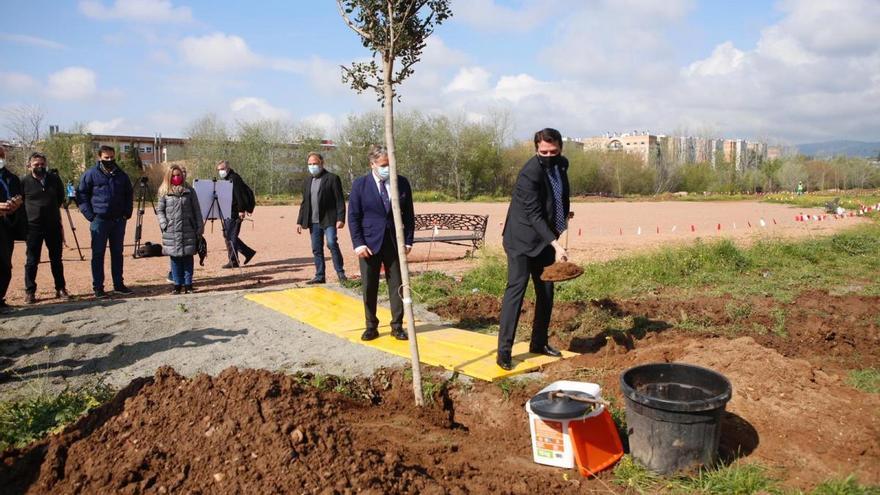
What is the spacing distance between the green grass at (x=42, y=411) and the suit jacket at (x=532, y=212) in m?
3.28

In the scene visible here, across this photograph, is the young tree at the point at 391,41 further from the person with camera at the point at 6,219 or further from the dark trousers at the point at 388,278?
the person with camera at the point at 6,219

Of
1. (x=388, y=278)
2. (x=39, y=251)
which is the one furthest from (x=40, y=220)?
(x=388, y=278)

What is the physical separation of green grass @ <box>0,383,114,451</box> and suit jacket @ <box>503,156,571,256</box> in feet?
10.7

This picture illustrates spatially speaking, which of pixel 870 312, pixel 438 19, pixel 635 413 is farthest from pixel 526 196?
pixel 870 312

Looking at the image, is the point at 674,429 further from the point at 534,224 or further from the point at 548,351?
the point at 548,351

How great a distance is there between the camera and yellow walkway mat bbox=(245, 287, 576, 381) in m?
5.30

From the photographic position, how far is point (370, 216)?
20.0ft

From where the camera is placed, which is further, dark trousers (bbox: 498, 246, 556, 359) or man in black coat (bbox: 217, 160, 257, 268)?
man in black coat (bbox: 217, 160, 257, 268)

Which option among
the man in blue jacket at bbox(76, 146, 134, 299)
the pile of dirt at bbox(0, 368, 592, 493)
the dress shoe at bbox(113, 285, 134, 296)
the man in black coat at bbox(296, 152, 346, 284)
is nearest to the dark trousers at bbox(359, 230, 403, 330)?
the pile of dirt at bbox(0, 368, 592, 493)

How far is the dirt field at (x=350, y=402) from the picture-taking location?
334 cm

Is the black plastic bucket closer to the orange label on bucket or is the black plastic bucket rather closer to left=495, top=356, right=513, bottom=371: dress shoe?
the orange label on bucket

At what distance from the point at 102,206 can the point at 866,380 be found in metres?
8.33

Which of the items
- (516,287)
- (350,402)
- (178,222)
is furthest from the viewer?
(178,222)

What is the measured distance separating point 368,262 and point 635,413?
3173 mm
